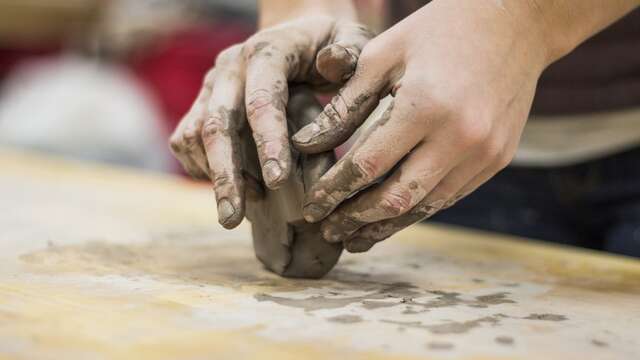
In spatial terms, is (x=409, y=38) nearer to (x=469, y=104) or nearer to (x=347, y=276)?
(x=469, y=104)

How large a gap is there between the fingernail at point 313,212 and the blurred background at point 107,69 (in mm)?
1971

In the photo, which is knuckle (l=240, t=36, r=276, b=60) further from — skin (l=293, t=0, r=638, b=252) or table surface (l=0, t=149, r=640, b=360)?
table surface (l=0, t=149, r=640, b=360)

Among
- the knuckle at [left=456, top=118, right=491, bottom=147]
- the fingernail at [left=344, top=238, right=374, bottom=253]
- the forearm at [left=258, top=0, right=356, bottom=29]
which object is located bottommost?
the fingernail at [left=344, top=238, right=374, bottom=253]

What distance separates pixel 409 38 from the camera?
0.83m

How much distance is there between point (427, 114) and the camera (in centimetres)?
79

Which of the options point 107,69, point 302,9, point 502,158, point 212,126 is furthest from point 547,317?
point 107,69

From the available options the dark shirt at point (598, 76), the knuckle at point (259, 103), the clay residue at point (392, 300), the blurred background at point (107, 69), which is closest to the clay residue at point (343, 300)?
the clay residue at point (392, 300)

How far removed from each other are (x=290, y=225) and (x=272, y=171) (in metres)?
0.12

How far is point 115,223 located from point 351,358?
2.60 feet

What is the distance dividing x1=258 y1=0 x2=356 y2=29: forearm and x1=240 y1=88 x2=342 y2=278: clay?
0.64ft

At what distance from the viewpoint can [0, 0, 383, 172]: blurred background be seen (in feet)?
9.34

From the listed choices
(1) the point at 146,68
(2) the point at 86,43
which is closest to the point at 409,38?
(1) the point at 146,68

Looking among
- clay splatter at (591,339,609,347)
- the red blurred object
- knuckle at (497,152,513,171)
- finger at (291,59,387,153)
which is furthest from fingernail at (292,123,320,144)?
the red blurred object

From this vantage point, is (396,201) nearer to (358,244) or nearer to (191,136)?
(358,244)
